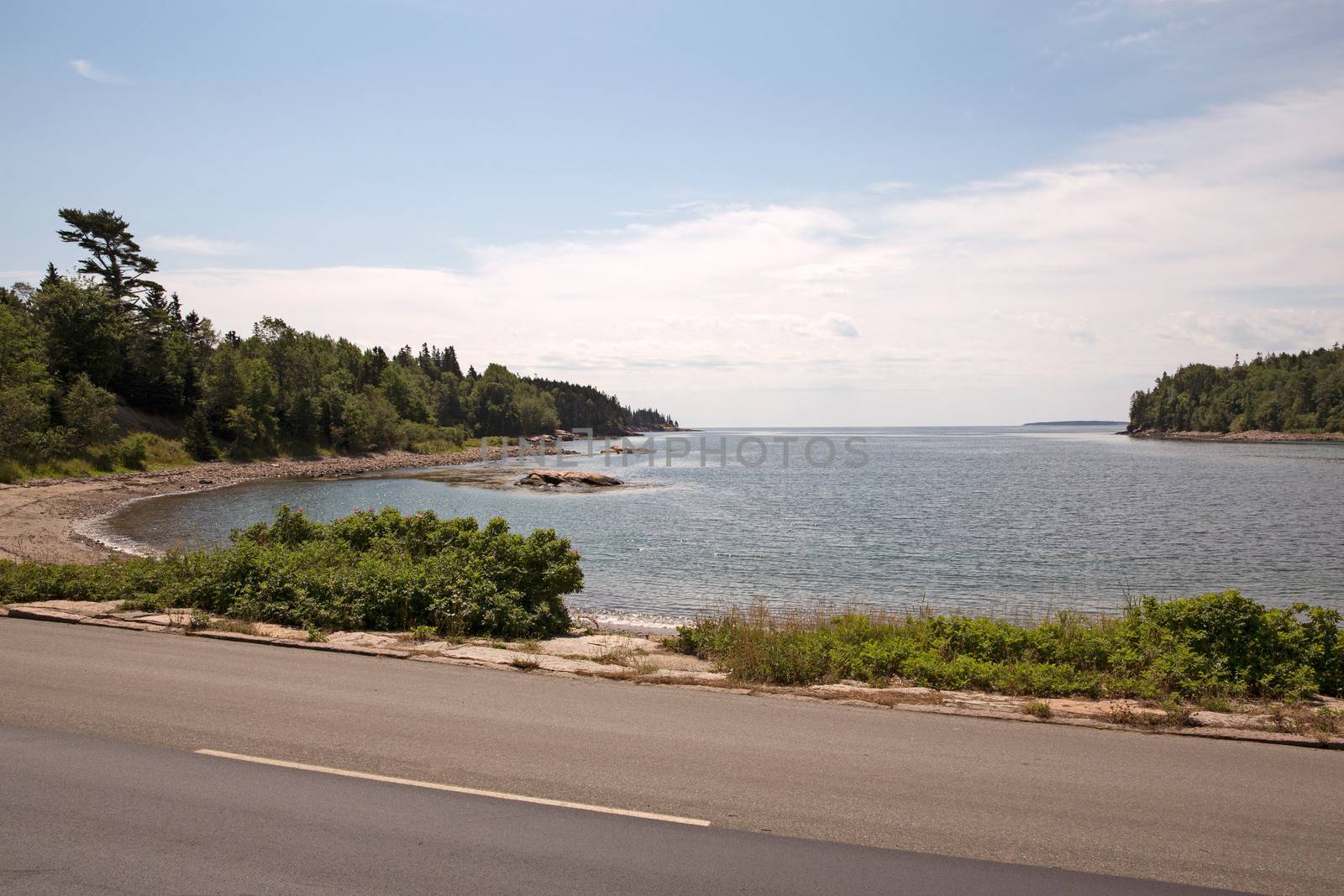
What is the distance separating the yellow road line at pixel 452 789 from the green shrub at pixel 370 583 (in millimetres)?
6296

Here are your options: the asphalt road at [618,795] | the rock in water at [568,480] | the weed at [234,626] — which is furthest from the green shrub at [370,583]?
the rock in water at [568,480]

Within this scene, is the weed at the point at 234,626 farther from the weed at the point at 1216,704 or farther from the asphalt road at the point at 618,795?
the weed at the point at 1216,704

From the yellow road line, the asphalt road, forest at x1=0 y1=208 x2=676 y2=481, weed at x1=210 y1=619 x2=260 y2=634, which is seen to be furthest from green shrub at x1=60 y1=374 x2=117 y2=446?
the yellow road line

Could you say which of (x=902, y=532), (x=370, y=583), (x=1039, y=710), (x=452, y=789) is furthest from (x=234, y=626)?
(x=902, y=532)

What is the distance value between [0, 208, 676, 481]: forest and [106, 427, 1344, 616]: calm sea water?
1125 centimetres

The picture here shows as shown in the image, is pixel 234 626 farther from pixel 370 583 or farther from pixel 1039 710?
pixel 1039 710

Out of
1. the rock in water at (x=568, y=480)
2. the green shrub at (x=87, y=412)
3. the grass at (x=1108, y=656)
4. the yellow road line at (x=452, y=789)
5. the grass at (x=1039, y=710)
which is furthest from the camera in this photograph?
the rock in water at (x=568, y=480)

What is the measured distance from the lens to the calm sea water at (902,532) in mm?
28016

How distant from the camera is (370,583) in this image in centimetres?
1473

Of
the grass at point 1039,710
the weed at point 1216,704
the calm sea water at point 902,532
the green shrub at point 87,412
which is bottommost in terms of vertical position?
the calm sea water at point 902,532

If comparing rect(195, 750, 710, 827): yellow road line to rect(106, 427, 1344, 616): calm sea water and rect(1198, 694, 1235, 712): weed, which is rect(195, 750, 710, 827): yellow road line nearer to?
rect(1198, 694, 1235, 712): weed

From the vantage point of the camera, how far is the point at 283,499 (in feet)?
200

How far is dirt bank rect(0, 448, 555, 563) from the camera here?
33312 millimetres

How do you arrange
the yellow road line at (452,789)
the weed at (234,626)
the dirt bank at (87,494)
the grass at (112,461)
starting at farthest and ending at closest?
the grass at (112,461), the dirt bank at (87,494), the weed at (234,626), the yellow road line at (452,789)
